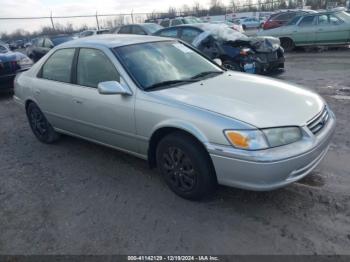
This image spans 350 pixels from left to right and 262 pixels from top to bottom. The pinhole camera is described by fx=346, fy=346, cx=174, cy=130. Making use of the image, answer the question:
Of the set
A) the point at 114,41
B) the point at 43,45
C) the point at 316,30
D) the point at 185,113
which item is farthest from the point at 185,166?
the point at 43,45

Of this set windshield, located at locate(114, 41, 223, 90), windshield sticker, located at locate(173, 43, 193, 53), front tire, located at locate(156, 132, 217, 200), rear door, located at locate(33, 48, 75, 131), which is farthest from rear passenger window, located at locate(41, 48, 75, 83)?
front tire, located at locate(156, 132, 217, 200)

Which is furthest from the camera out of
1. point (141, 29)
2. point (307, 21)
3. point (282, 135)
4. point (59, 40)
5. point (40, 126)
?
point (59, 40)

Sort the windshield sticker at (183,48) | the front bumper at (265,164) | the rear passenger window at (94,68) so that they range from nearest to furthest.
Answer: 1. the front bumper at (265,164)
2. the rear passenger window at (94,68)
3. the windshield sticker at (183,48)

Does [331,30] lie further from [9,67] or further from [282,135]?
[282,135]

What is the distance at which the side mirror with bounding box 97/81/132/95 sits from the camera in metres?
3.59

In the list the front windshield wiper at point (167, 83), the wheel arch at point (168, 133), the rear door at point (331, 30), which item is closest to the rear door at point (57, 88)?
the front windshield wiper at point (167, 83)

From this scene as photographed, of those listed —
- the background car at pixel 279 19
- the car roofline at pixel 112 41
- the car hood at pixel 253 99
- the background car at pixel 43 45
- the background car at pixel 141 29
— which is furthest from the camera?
the background car at pixel 279 19

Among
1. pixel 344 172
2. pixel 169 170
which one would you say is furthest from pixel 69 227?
pixel 344 172

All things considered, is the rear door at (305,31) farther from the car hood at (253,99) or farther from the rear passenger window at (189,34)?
the car hood at (253,99)

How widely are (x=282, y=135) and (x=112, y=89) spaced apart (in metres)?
1.76

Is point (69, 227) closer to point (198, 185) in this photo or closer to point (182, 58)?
point (198, 185)

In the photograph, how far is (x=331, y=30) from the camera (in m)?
12.9

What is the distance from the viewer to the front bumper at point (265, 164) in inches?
112

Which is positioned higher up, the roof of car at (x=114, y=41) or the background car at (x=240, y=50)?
the roof of car at (x=114, y=41)
